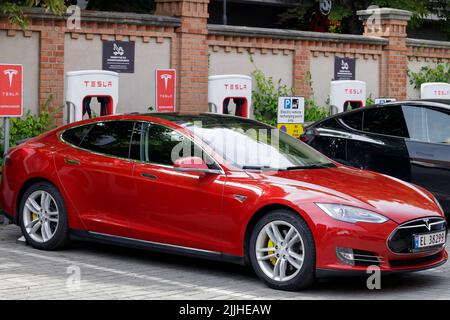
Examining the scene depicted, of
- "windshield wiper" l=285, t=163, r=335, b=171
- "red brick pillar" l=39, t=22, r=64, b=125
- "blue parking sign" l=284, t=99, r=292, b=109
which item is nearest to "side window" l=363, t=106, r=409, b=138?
"blue parking sign" l=284, t=99, r=292, b=109

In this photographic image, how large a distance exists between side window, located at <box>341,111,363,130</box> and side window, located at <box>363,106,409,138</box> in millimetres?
74

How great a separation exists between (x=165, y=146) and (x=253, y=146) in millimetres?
824

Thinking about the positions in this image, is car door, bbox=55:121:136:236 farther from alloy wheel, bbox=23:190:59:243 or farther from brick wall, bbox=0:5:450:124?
brick wall, bbox=0:5:450:124

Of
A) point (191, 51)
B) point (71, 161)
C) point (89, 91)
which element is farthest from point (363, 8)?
point (71, 161)

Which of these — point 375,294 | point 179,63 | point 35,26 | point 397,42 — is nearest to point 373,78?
point 397,42

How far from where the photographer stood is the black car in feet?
41.1

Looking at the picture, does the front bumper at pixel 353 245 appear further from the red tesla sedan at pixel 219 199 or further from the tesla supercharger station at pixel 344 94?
the tesla supercharger station at pixel 344 94

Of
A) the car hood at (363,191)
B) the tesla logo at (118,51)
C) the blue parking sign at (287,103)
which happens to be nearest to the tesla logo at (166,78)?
the tesla logo at (118,51)

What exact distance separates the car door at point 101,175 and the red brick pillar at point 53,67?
433 cm

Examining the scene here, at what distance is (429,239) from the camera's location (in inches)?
352

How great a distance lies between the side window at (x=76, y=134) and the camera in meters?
10.5

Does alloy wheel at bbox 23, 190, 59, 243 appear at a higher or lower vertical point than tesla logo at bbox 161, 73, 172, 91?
lower

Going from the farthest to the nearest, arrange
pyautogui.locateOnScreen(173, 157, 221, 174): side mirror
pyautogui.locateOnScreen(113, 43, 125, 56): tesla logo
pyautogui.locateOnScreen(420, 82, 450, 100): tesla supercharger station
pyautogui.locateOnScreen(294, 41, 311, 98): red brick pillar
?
pyautogui.locateOnScreen(420, 82, 450, 100): tesla supercharger station < pyautogui.locateOnScreen(294, 41, 311, 98): red brick pillar < pyautogui.locateOnScreen(113, 43, 125, 56): tesla logo < pyautogui.locateOnScreen(173, 157, 221, 174): side mirror

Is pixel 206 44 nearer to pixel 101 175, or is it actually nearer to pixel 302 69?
pixel 302 69
